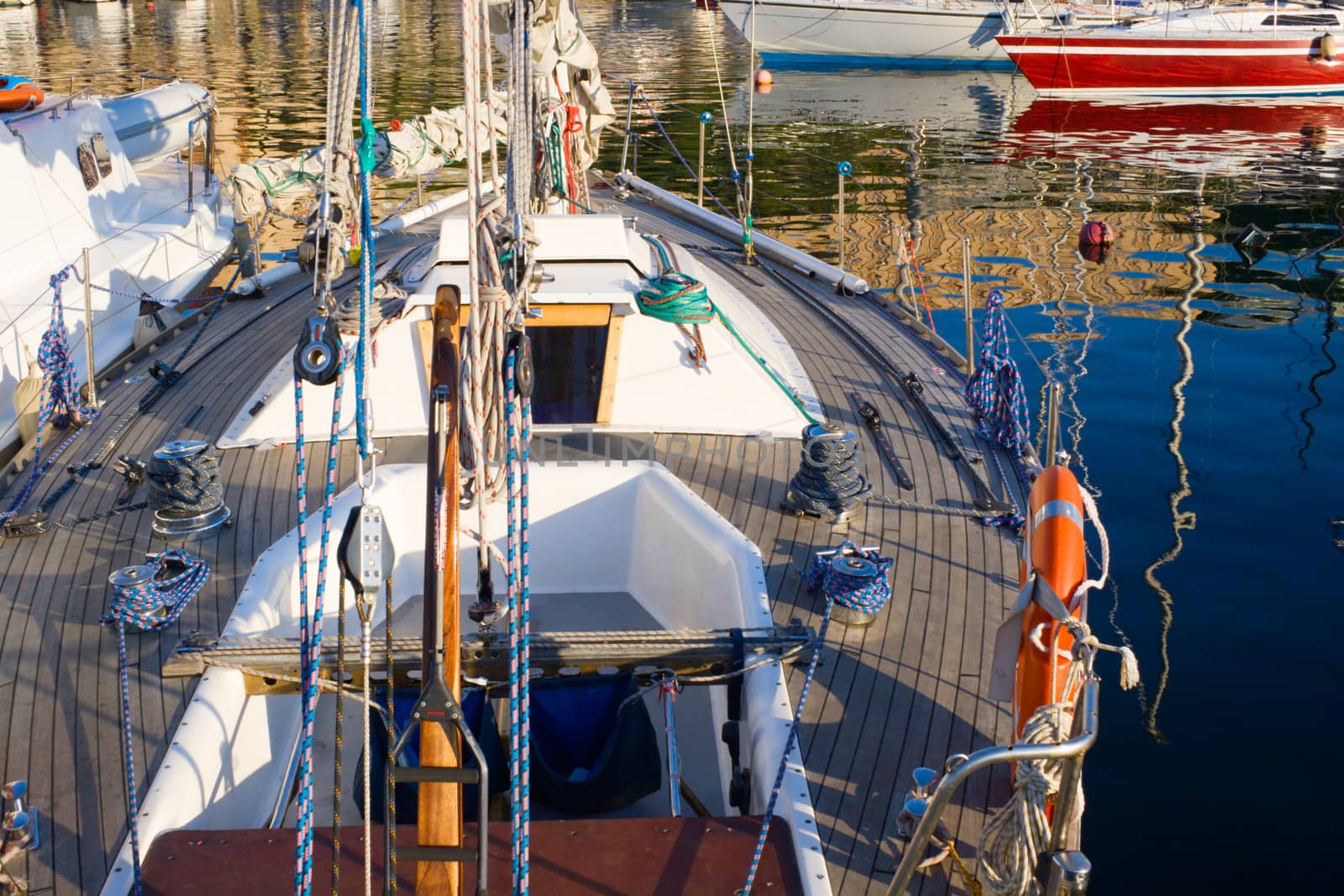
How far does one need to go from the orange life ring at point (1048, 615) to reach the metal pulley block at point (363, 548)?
240 cm

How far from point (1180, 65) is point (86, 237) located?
31.7 meters

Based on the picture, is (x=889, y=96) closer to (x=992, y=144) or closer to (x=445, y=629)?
(x=992, y=144)

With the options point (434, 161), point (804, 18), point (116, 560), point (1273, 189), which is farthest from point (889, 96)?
point (116, 560)

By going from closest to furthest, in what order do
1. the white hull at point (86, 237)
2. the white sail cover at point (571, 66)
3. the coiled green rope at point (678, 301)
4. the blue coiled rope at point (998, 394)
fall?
1. the coiled green rope at point (678, 301)
2. the blue coiled rope at point (998, 394)
3. the white sail cover at point (571, 66)
4. the white hull at point (86, 237)

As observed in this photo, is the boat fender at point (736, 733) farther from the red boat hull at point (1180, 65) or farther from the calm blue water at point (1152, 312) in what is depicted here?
the red boat hull at point (1180, 65)

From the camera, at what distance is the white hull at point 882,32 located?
3966 cm

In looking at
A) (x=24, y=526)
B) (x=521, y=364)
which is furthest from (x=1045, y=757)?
(x=24, y=526)

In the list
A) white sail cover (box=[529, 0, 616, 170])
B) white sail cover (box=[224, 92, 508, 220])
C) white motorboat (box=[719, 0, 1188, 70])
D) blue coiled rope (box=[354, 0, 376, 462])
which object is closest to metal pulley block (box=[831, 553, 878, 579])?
blue coiled rope (box=[354, 0, 376, 462])

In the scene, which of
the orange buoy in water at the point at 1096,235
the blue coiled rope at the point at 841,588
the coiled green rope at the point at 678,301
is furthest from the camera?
the orange buoy in water at the point at 1096,235

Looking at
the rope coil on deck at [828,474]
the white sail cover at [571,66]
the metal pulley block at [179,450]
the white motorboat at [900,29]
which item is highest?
the white motorboat at [900,29]

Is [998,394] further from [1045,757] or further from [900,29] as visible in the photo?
[900,29]

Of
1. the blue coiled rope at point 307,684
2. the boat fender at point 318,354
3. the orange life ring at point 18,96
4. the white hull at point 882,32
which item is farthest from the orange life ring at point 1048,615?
the white hull at point 882,32

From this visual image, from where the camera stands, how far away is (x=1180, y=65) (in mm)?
34594

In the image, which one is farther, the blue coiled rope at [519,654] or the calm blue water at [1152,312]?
the calm blue water at [1152,312]
